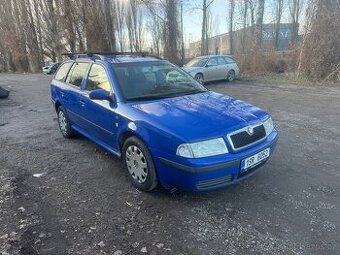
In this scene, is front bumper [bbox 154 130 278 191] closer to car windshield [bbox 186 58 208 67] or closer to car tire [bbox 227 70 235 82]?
car windshield [bbox 186 58 208 67]

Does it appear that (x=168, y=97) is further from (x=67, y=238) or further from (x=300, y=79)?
(x=300, y=79)

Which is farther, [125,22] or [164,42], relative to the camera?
[125,22]

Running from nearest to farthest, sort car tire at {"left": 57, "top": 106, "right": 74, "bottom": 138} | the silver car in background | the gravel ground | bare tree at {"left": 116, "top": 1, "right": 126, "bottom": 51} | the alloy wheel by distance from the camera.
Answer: the gravel ground
the alloy wheel
car tire at {"left": 57, "top": 106, "right": 74, "bottom": 138}
the silver car in background
bare tree at {"left": 116, "top": 1, "right": 126, "bottom": 51}

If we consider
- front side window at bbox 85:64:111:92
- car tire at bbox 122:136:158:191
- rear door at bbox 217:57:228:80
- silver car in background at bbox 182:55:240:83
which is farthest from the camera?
rear door at bbox 217:57:228:80

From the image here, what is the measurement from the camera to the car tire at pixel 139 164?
3.75 metres

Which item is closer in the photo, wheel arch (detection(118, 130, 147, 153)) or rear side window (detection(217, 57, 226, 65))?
wheel arch (detection(118, 130, 147, 153))

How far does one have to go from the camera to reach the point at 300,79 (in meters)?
15.0

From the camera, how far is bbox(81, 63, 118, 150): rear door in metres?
4.41

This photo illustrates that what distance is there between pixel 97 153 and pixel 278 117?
4.65 metres

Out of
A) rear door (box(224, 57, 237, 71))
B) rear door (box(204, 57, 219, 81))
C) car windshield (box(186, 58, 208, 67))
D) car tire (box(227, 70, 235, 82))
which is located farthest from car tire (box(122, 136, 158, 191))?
car tire (box(227, 70, 235, 82))

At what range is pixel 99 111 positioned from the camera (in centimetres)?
468

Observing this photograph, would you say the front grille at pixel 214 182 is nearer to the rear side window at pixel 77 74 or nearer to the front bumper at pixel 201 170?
the front bumper at pixel 201 170

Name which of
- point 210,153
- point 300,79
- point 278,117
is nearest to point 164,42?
point 300,79

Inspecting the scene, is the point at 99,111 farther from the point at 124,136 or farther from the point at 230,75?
the point at 230,75
